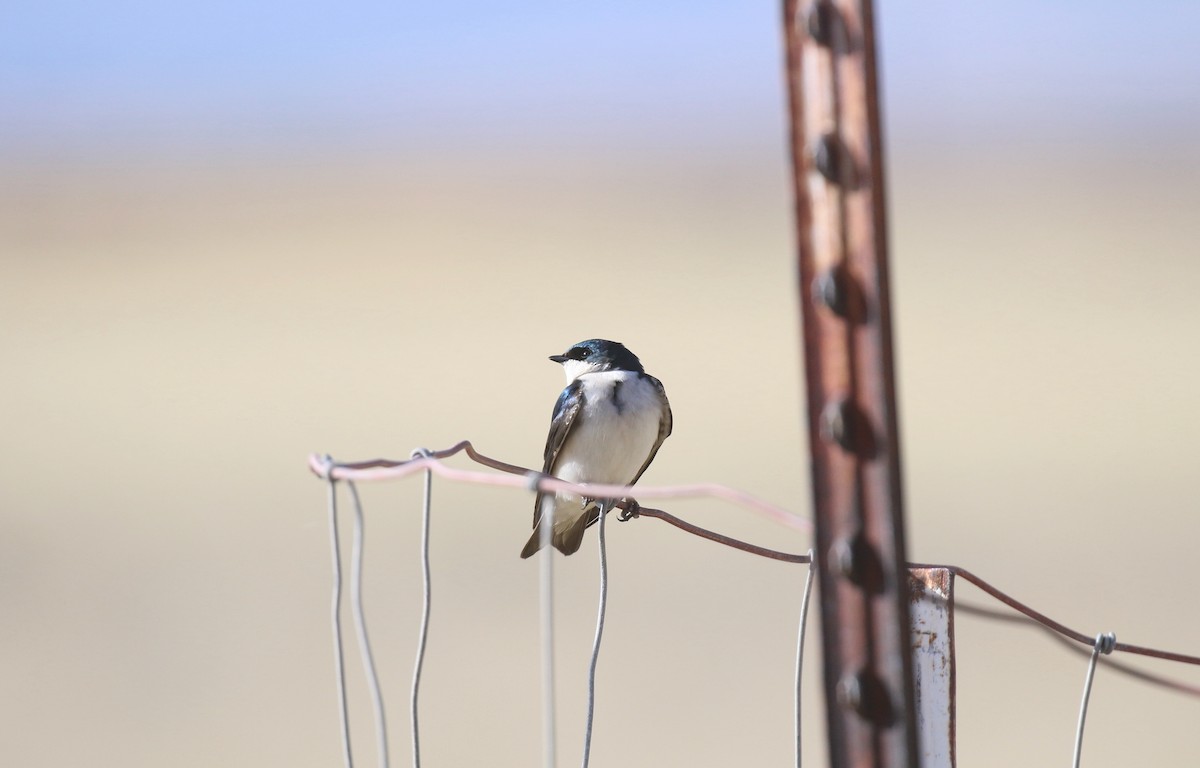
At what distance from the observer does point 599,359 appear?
19.1ft

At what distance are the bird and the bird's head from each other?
161 millimetres

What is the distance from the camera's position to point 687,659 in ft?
36.8

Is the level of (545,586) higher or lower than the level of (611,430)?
lower

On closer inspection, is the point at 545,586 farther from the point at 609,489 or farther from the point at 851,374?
the point at 851,374

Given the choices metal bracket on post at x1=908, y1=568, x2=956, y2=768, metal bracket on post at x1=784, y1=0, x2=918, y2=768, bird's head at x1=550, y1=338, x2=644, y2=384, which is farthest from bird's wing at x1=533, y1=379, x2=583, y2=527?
metal bracket on post at x1=784, y1=0, x2=918, y2=768

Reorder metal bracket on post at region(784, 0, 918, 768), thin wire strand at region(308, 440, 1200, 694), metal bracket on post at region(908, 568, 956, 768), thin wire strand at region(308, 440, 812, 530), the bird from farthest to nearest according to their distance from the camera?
the bird < metal bracket on post at region(908, 568, 956, 768) < thin wire strand at region(308, 440, 1200, 694) < thin wire strand at region(308, 440, 812, 530) < metal bracket on post at region(784, 0, 918, 768)

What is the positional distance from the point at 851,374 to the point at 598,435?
3.75 meters

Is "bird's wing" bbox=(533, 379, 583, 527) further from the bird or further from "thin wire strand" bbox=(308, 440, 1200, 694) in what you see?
"thin wire strand" bbox=(308, 440, 1200, 694)

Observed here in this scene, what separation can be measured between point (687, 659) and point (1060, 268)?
19.1 m

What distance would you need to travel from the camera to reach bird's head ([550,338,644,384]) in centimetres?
577

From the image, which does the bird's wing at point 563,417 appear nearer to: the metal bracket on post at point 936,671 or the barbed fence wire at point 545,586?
the barbed fence wire at point 545,586

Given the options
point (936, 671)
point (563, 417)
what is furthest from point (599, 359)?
point (936, 671)

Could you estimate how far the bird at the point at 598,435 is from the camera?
5359 millimetres

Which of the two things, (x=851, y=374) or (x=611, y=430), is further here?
(x=611, y=430)
